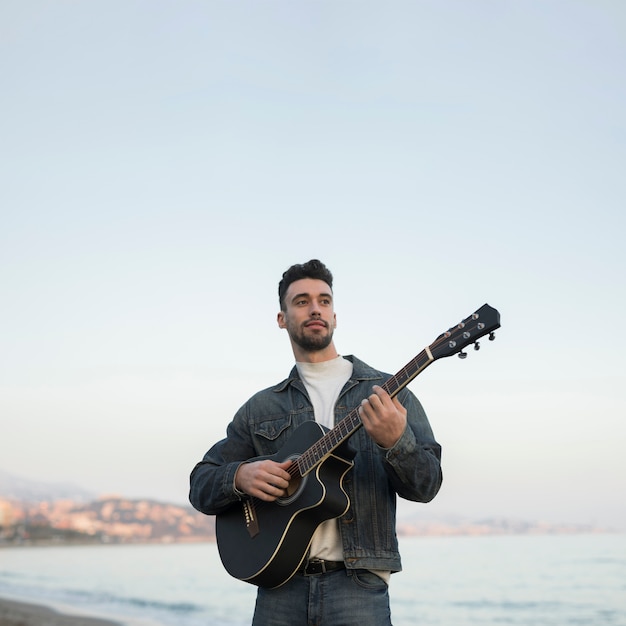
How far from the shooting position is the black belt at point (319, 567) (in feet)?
9.33

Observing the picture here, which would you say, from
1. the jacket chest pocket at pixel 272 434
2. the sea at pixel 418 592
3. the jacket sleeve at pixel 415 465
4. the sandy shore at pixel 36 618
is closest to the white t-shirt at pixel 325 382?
the jacket chest pocket at pixel 272 434

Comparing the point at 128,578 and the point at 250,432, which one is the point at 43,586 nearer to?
the point at 128,578

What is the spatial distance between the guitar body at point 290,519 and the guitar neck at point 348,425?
0.03 metres

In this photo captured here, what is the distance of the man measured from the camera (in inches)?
107

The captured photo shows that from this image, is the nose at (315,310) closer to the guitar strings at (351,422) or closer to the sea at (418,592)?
the guitar strings at (351,422)

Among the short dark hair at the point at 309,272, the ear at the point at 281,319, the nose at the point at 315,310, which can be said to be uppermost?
the short dark hair at the point at 309,272

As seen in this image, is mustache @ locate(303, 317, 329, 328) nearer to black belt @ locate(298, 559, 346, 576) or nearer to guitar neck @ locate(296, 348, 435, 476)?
guitar neck @ locate(296, 348, 435, 476)

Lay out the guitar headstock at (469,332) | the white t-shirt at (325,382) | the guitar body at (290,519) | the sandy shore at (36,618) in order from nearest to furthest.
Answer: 1. the guitar headstock at (469,332)
2. the guitar body at (290,519)
3. the white t-shirt at (325,382)
4. the sandy shore at (36,618)

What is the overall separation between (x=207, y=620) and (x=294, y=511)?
15304 mm

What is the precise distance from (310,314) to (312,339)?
0.11m

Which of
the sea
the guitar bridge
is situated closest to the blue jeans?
the guitar bridge

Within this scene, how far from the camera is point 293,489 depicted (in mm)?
2984

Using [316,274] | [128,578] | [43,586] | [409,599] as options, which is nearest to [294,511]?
[316,274]

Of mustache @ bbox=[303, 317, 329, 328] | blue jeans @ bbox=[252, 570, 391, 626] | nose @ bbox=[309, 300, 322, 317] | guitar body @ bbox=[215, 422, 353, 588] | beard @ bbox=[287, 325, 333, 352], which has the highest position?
nose @ bbox=[309, 300, 322, 317]
